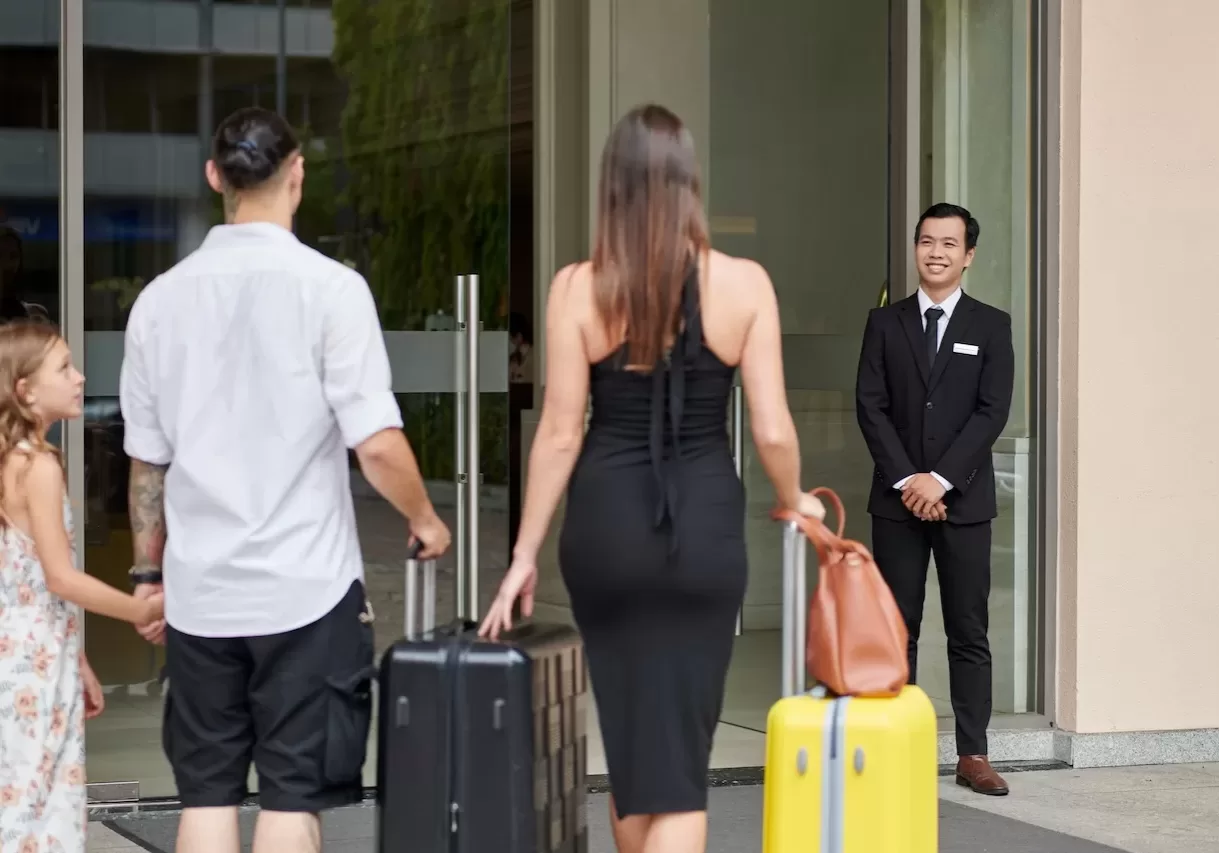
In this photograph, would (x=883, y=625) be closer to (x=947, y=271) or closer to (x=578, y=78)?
(x=947, y=271)


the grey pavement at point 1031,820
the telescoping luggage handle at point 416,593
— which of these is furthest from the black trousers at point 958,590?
the telescoping luggage handle at point 416,593

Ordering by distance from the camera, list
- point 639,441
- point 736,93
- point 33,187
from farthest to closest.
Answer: point 736,93 < point 33,187 < point 639,441

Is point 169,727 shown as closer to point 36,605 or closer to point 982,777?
point 36,605

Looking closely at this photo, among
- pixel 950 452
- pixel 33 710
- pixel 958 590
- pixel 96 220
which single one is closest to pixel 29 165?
pixel 96 220

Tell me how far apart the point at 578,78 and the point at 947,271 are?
388 centimetres

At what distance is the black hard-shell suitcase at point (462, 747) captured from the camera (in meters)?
3.31

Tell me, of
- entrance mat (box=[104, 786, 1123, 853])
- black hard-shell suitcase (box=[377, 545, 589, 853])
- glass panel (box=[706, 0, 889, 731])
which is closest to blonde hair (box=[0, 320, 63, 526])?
black hard-shell suitcase (box=[377, 545, 589, 853])

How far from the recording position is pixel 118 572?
222 inches

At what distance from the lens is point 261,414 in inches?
130

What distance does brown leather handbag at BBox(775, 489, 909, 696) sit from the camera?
3639 mm

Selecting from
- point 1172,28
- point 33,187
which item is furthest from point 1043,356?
point 33,187

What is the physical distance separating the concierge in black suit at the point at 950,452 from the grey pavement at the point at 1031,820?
1.15ft

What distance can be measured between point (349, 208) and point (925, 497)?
2.14 meters

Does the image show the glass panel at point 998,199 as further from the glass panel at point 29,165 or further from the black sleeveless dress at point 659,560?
the black sleeveless dress at point 659,560
